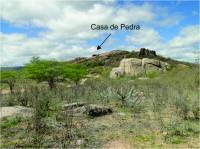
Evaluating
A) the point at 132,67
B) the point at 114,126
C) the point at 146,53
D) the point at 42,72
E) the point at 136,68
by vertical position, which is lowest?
the point at 114,126

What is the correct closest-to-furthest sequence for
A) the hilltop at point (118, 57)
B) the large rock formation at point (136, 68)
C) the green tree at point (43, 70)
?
1. the green tree at point (43, 70)
2. the large rock formation at point (136, 68)
3. the hilltop at point (118, 57)

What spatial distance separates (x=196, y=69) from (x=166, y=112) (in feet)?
35.9

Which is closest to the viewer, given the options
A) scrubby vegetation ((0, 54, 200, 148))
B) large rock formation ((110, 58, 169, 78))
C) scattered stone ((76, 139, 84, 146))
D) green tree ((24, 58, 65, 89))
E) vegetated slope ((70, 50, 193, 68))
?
scattered stone ((76, 139, 84, 146))

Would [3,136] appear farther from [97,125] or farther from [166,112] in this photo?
[166,112]

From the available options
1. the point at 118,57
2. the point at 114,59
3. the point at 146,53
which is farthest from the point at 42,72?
the point at 118,57

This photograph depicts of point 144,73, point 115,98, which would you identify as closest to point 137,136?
point 115,98

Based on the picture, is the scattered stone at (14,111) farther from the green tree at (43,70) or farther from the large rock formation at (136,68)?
the large rock formation at (136,68)

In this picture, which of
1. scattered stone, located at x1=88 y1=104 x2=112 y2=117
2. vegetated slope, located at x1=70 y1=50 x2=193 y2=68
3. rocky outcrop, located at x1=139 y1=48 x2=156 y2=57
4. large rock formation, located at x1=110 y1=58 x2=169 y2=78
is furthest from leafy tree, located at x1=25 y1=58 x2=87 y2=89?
rocky outcrop, located at x1=139 y1=48 x2=156 y2=57

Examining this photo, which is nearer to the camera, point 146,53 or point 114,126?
point 114,126

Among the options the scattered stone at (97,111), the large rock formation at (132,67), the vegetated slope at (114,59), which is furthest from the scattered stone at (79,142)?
the vegetated slope at (114,59)

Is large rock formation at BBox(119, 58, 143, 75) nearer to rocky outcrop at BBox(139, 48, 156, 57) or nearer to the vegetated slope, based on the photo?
the vegetated slope

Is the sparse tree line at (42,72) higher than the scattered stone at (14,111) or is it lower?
higher

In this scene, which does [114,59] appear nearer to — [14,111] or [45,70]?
[45,70]

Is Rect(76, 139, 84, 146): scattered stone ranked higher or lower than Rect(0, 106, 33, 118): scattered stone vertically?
lower
